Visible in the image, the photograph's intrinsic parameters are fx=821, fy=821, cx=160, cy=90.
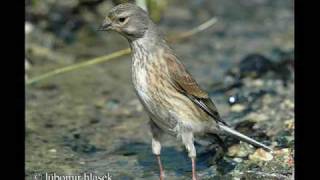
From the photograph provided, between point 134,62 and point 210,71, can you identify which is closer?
point 134,62

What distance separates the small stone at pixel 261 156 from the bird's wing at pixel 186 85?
385 millimetres

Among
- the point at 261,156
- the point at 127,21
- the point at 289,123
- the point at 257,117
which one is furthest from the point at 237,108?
the point at 127,21

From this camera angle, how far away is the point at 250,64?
838cm

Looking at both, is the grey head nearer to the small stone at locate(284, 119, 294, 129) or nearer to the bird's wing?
the bird's wing

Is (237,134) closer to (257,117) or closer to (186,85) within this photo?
(186,85)

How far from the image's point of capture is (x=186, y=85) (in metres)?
5.98

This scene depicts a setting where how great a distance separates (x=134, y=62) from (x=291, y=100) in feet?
6.87

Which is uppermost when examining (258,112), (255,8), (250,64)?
→ (255,8)

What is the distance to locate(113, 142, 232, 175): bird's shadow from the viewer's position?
20.6 feet

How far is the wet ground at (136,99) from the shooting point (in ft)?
20.6

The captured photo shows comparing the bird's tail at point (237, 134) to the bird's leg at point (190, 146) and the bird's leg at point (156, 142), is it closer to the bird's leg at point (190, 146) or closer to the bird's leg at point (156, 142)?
→ the bird's leg at point (190, 146)
